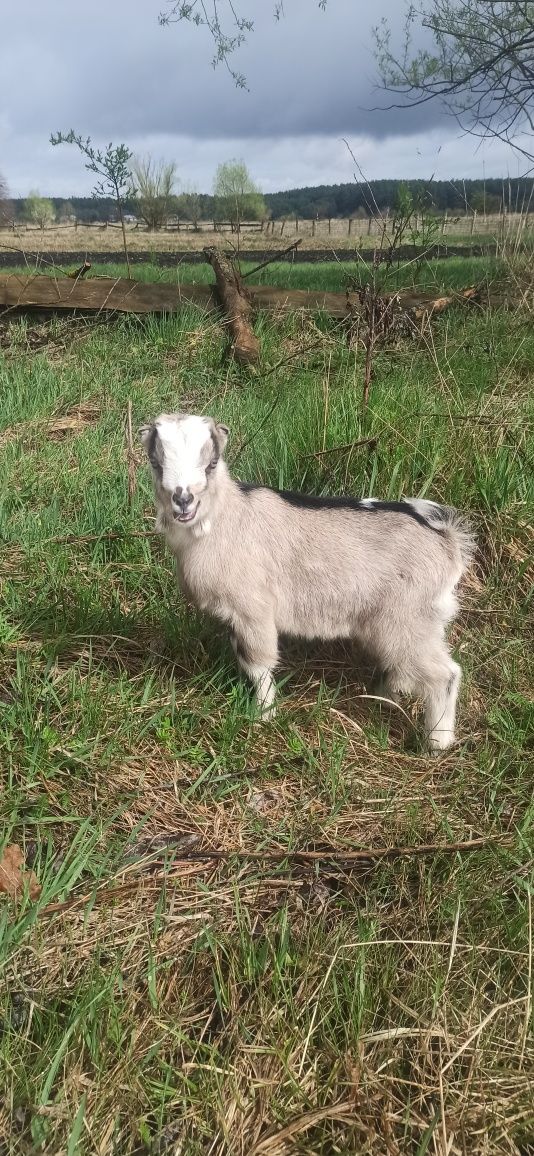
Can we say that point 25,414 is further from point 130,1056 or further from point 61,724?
point 130,1056

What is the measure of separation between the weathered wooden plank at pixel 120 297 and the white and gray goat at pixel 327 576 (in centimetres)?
469

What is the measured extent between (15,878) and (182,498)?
129 cm

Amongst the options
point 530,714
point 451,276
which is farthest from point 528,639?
point 451,276

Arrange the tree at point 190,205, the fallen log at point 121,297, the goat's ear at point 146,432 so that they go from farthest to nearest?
1. the tree at point 190,205
2. the fallen log at point 121,297
3. the goat's ear at point 146,432

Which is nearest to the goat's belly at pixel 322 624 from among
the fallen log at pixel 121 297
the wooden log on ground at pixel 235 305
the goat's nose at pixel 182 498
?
the goat's nose at pixel 182 498

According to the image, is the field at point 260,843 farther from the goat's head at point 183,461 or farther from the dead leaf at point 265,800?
the goat's head at point 183,461

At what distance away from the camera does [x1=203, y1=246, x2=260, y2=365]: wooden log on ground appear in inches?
239

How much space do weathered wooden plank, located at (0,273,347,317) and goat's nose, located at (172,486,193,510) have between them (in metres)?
5.03

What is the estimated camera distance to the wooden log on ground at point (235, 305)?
19.9ft

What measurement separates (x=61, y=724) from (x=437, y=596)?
4.97 feet

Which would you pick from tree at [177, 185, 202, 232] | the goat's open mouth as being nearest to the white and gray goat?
the goat's open mouth

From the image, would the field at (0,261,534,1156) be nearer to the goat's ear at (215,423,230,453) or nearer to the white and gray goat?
the white and gray goat

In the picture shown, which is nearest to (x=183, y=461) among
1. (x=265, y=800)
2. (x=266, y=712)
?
(x=266, y=712)

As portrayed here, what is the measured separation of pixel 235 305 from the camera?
6535 mm
